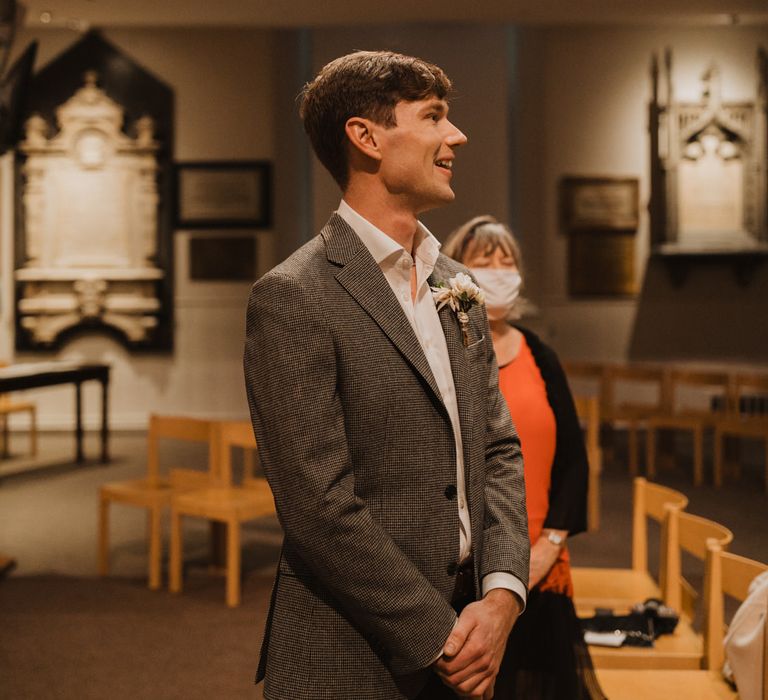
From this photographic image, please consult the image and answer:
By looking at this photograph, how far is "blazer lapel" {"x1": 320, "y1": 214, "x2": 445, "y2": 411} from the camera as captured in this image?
4.32 feet

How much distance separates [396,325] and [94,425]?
874 cm

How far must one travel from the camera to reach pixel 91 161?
9.44 meters

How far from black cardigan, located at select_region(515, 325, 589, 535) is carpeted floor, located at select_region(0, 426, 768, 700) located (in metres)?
1.53

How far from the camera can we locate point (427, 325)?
1.43 metres

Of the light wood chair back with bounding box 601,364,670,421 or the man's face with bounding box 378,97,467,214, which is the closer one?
the man's face with bounding box 378,97,467,214

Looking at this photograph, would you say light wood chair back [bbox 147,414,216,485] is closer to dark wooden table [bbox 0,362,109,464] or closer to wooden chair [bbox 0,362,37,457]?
dark wooden table [bbox 0,362,109,464]

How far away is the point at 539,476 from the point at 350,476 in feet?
3.57

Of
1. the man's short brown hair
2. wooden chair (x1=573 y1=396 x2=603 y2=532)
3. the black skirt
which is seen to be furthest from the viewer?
wooden chair (x1=573 y1=396 x2=603 y2=532)

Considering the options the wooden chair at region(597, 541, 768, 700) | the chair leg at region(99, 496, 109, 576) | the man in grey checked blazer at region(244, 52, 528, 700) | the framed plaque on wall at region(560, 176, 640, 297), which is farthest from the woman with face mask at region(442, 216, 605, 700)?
the framed plaque on wall at region(560, 176, 640, 297)

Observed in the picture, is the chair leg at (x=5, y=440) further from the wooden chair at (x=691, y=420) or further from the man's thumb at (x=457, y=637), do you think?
the man's thumb at (x=457, y=637)

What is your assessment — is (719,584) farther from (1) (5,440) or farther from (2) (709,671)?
(1) (5,440)

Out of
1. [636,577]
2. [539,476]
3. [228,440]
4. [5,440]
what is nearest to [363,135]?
[539,476]

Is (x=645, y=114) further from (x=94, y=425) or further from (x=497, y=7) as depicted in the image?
(x=94, y=425)

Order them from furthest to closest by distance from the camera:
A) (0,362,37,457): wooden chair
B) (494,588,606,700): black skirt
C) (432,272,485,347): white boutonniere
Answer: (0,362,37,457): wooden chair < (494,588,606,700): black skirt < (432,272,485,347): white boutonniere
